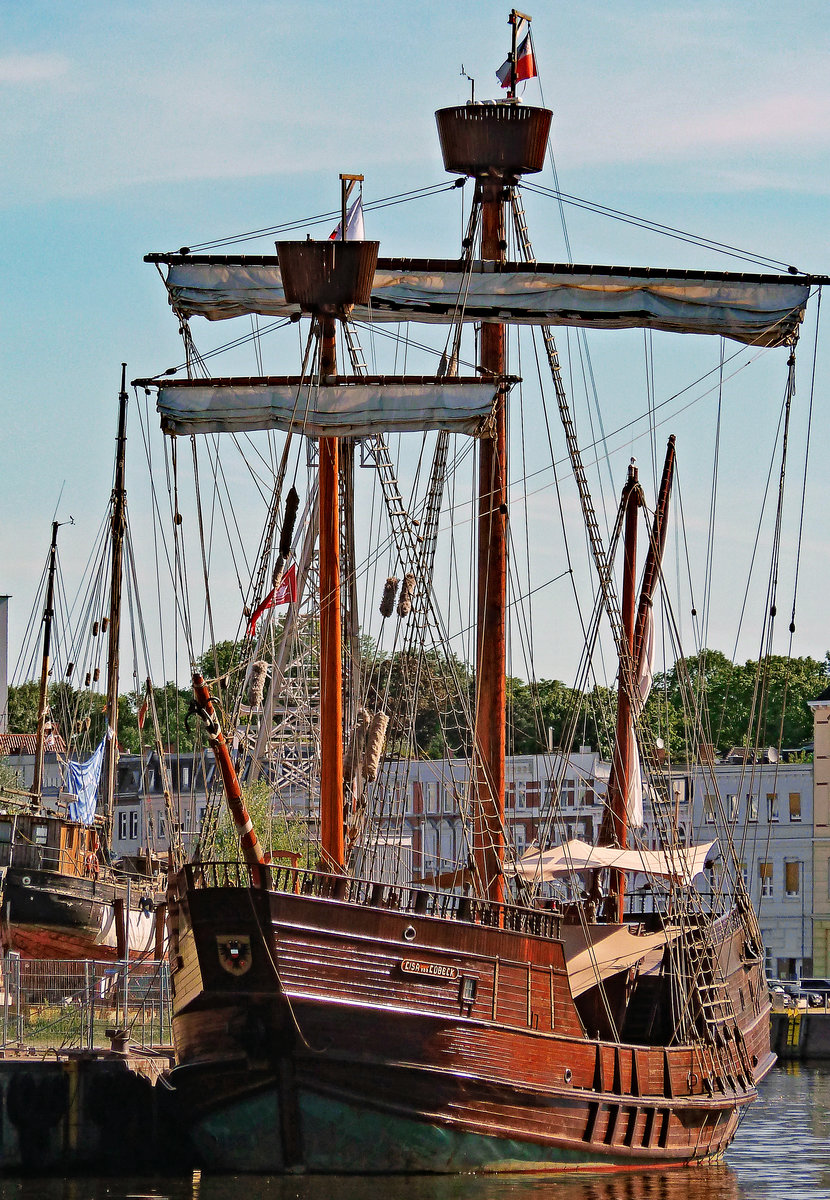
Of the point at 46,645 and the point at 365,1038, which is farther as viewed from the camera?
the point at 46,645

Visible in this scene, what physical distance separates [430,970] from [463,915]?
1.17 m

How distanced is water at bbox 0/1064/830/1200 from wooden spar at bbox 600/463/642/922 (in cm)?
581

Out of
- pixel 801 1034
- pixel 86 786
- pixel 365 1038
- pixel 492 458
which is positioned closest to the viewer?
pixel 365 1038

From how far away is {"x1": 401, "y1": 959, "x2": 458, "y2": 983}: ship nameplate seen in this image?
3111cm

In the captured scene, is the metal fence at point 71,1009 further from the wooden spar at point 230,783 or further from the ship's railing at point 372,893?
the wooden spar at point 230,783

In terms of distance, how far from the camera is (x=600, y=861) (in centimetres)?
3919

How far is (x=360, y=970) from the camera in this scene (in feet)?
101

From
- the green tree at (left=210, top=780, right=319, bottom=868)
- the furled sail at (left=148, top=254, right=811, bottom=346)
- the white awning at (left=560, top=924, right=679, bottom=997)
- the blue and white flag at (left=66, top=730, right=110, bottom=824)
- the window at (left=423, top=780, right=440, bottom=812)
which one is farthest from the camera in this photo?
the window at (left=423, top=780, right=440, bottom=812)

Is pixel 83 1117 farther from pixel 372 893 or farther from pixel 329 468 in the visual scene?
pixel 329 468

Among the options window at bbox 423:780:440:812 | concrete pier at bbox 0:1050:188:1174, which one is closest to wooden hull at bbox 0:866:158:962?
concrete pier at bbox 0:1050:188:1174

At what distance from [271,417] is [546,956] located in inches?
404

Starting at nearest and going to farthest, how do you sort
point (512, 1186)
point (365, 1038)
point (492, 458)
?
1. point (365, 1038)
2. point (512, 1186)
3. point (492, 458)

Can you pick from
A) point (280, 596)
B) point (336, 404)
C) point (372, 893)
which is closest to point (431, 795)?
point (280, 596)

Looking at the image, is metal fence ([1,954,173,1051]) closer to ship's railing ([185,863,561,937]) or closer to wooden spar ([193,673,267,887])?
ship's railing ([185,863,561,937])
